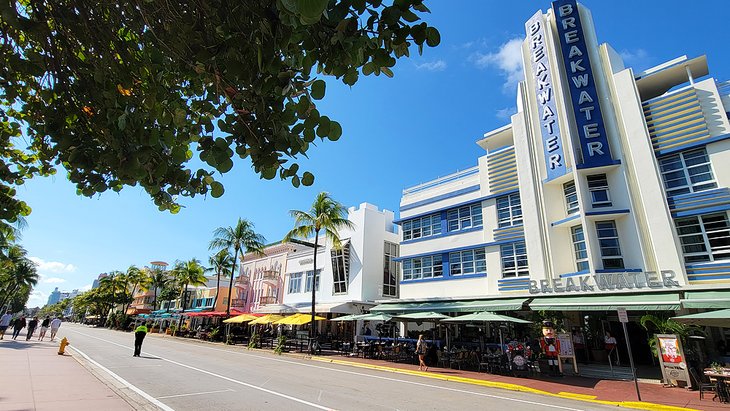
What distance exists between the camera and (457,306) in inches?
794

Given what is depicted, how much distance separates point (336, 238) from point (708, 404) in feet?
67.5

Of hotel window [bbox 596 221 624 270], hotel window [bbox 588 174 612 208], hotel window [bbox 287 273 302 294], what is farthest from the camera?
hotel window [bbox 287 273 302 294]

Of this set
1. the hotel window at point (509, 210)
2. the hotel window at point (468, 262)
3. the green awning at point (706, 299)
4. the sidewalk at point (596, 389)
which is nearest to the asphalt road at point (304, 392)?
the sidewalk at point (596, 389)

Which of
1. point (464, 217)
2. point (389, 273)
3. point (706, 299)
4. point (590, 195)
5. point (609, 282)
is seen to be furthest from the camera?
point (389, 273)

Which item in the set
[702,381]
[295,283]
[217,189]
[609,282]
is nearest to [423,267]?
[609,282]

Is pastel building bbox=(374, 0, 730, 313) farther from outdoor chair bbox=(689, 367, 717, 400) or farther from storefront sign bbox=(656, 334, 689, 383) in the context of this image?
outdoor chair bbox=(689, 367, 717, 400)

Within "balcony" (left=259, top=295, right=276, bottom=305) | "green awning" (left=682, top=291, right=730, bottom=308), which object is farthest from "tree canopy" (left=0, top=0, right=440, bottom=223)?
"balcony" (left=259, top=295, right=276, bottom=305)

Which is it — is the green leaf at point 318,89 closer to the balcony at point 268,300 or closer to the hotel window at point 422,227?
the hotel window at point 422,227

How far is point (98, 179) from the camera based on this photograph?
3590 mm

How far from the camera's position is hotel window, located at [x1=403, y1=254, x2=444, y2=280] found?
79.1 feet

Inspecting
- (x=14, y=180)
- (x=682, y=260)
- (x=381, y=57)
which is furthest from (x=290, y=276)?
(x=381, y=57)

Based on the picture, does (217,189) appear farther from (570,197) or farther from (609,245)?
(570,197)

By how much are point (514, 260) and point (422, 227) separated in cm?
724

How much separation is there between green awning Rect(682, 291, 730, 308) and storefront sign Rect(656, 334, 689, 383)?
1.35 metres
